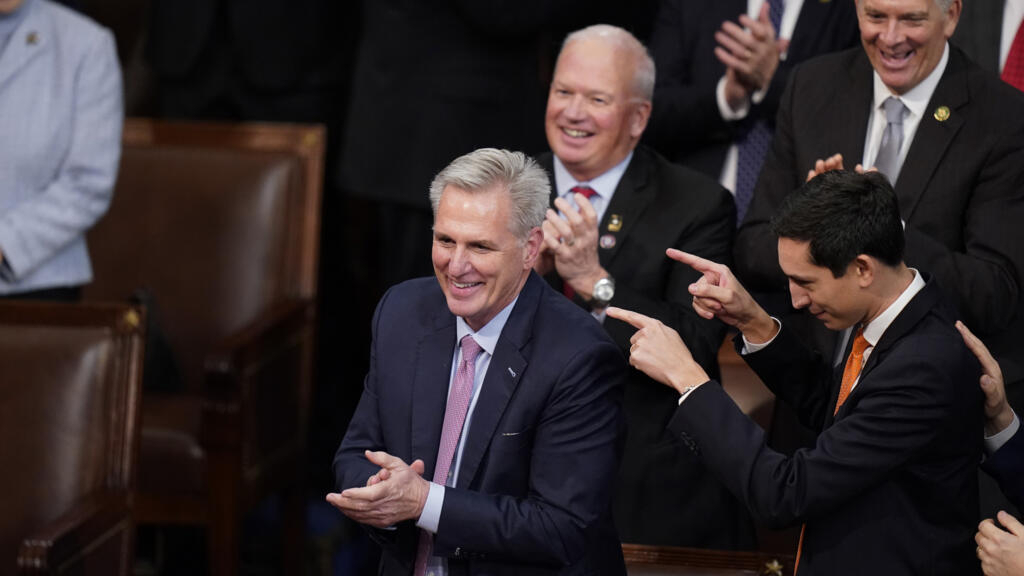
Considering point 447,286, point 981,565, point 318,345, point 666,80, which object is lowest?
point 318,345

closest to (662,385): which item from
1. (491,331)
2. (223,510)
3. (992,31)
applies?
(491,331)

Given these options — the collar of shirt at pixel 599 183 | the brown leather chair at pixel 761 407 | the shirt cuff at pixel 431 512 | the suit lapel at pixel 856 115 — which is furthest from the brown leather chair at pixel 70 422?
the suit lapel at pixel 856 115

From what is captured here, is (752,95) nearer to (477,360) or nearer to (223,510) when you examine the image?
(477,360)

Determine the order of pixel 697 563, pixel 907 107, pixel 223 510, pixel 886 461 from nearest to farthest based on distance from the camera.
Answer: pixel 886 461 → pixel 697 563 → pixel 907 107 → pixel 223 510

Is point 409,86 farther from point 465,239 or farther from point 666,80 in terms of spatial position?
point 465,239

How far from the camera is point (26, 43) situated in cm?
363

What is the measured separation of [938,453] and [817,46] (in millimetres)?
1578

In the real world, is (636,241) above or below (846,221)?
below

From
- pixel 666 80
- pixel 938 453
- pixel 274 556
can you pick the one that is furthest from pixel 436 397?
pixel 274 556

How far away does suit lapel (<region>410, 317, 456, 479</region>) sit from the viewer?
2504 mm

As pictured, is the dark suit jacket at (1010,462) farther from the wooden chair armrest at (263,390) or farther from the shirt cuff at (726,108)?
the wooden chair armrest at (263,390)

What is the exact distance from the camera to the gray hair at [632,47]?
10.7ft

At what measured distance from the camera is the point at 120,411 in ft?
10.8

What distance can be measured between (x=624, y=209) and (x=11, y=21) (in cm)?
167
